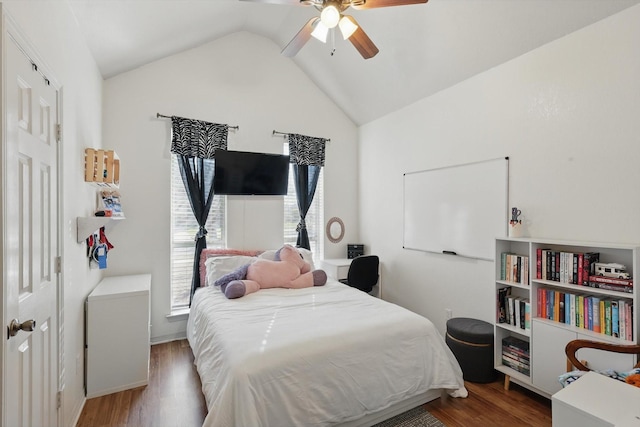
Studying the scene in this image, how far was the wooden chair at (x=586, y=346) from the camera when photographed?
72.7 inches

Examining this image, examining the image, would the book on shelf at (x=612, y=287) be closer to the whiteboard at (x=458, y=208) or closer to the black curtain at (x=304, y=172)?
the whiteboard at (x=458, y=208)

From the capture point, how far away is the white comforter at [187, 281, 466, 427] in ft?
5.57

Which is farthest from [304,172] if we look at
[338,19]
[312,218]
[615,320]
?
[615,320]

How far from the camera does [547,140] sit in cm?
254

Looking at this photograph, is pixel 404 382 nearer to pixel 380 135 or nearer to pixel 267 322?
pixel 267 322

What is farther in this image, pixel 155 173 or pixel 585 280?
pixel 155 173

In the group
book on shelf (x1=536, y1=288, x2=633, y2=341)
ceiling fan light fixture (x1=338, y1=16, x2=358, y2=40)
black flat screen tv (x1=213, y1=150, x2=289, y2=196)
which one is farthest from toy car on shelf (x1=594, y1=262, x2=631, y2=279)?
black flat screen tv (x1=213, y1=150, x2=289, y2=196)

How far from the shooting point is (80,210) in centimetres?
232

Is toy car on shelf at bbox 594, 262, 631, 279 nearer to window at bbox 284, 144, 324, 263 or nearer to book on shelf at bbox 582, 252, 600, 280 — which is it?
book on shelf at bbox 582, 252, 600, 280

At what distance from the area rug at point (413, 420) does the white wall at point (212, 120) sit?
248 cm

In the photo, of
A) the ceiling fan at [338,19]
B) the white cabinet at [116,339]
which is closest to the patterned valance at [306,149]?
the ceiling fan at [338,19]

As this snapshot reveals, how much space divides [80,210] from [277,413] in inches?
79.8

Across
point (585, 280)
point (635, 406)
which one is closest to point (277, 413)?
point (635, 406)

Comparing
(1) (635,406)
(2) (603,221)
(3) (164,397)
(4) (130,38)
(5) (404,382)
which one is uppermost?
(4) (130,38)
